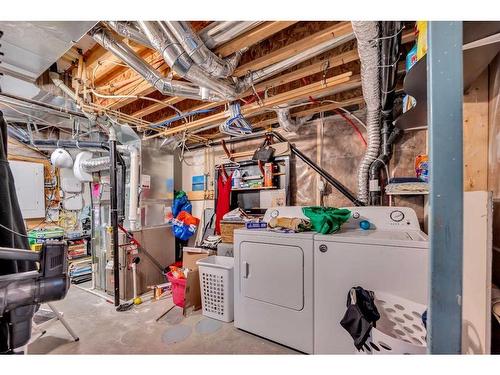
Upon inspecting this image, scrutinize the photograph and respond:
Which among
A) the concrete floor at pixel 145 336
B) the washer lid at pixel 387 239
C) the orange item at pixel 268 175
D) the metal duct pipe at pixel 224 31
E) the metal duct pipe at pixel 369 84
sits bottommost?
the concrete floor at pixel 145 336

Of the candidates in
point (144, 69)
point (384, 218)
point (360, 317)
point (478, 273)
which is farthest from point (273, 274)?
point (144, 69)

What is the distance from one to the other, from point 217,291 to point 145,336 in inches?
31.3

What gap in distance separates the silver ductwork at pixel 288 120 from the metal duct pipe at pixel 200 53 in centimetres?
100

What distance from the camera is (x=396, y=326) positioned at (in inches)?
55.2

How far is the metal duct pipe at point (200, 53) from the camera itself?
1.21 meters

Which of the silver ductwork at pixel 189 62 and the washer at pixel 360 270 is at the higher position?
the silver ductwork at pixel 189 62

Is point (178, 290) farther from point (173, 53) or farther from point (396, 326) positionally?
point (173, 53)

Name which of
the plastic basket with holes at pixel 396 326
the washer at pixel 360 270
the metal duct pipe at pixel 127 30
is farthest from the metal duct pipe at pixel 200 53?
the plastic basket with holes at pixel 396 326

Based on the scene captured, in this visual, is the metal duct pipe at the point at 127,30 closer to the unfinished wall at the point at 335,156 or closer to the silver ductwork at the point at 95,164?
the unfinished wall at the point at 335,156

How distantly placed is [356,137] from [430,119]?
215 centimetres

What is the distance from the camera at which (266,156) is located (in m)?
3.06

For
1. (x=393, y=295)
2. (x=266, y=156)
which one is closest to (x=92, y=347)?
(x=393, y=295)

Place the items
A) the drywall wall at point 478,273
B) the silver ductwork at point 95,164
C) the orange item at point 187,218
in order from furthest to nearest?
the orange item at point 187,218, the silver ductwork at point 95,164, the drywall wall at point 478,273
